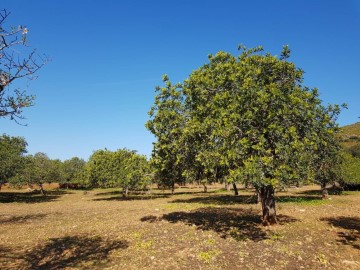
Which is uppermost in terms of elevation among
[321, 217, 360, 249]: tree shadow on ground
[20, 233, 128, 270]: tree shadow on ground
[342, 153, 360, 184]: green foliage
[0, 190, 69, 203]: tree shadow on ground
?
[342, 153, 360, 184]: green foliage

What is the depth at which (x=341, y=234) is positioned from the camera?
1794 cm

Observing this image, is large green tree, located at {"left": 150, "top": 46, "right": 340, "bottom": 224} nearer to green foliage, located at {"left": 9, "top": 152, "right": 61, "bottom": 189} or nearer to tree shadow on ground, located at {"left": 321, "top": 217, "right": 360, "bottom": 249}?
tree shadow on ground, located at {"left": 321, "top": 217, "right": 360, "bottom": 249}

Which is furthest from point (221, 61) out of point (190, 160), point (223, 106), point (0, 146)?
point (0, 146)

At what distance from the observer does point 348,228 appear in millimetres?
19531

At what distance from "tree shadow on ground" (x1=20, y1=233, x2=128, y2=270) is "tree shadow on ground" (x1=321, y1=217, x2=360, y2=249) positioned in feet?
39.9

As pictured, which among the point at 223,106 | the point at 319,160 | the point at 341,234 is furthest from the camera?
the point at 319,160

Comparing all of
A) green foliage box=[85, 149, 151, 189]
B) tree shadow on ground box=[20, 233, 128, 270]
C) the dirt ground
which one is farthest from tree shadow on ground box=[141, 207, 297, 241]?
green foliage box=[85, 149, 151, 189]

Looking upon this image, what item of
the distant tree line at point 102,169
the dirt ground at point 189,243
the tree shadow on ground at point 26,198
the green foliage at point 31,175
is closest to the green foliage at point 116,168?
the distant tree line at point 102,169

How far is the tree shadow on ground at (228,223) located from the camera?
18255 millimetres

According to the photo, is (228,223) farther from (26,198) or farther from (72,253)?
(26,198)

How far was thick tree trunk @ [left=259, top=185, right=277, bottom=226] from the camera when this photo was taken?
19.5m

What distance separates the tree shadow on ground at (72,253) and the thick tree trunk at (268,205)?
9146 millimetres

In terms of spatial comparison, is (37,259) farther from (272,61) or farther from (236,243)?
(272,61)

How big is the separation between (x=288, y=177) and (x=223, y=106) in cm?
604
